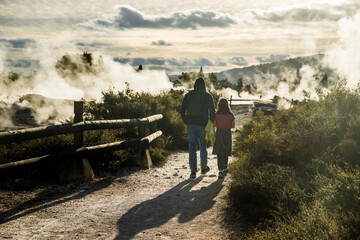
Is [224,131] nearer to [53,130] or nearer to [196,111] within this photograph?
[196,111]

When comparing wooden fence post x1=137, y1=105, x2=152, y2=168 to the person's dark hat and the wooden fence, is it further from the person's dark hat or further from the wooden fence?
the person's dark hat

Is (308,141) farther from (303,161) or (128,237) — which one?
(128,237)

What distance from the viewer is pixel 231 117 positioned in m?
8.07

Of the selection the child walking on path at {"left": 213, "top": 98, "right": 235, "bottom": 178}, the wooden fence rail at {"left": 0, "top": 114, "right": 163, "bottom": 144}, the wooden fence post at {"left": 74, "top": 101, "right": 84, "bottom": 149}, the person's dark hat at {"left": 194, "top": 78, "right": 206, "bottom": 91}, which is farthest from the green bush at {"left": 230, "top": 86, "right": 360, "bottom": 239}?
the wooden fence post at {"left": 74, "top": 101, "right": 84, "bottom": 149}

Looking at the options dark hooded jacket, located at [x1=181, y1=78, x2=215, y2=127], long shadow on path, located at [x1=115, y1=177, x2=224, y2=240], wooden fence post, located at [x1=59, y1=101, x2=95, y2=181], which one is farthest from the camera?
dark hooded jacket, located at [x1=181, y1=78, x2=215, y2=127]

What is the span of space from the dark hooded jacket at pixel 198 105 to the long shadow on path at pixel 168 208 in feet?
5.02

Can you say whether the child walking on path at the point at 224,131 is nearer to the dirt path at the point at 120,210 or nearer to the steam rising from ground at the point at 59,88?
the dirt path at the point at 120,210

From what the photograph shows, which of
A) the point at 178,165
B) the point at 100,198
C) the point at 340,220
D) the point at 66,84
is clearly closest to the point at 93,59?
the point at 66,84

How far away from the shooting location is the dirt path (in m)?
4.81

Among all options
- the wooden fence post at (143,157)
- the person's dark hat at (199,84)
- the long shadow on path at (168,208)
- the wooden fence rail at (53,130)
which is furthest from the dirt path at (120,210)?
the person's dark hat at (199,84)

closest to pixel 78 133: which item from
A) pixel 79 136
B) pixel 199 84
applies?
pixel 79 136

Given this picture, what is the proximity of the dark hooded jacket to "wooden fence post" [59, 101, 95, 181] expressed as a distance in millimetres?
2357

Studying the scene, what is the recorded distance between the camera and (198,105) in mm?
7891

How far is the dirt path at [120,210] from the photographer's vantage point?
481 centimetres
